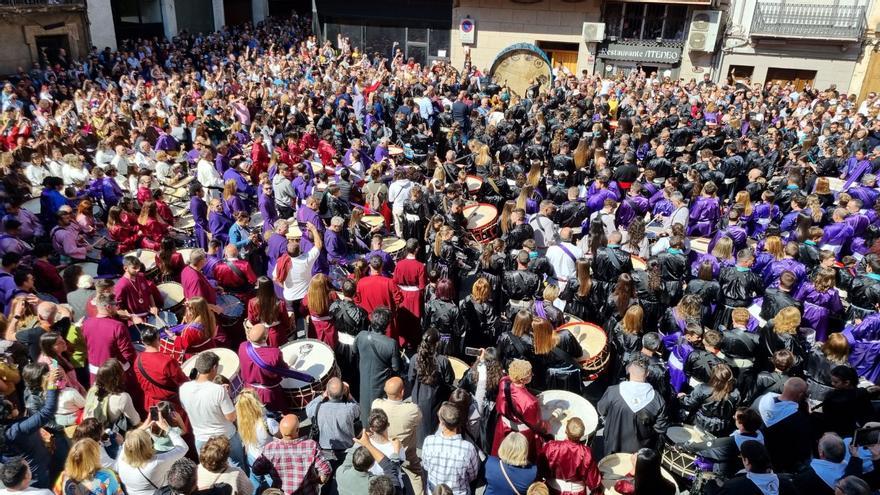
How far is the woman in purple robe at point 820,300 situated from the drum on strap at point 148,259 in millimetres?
8742

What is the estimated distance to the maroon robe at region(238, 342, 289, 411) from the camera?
17.9 feet

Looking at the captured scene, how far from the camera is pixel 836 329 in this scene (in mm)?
7965

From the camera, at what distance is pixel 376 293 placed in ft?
23.0

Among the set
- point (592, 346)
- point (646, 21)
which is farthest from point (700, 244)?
point (646, 21)

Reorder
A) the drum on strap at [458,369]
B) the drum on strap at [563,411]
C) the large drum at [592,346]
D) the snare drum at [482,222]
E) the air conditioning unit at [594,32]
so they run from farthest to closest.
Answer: the air conditioning unit at [594,32]
the snare drum at [482,222]
the large drum at [592,346]
the drum on strap at [458,369]
the drum on strap at [563,411]

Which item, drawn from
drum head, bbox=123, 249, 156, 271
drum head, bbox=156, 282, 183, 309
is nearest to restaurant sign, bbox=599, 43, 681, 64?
drum head, bbox=123, 249, 156, 271

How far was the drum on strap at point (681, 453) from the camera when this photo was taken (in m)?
5.09

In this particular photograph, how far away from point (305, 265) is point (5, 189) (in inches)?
218

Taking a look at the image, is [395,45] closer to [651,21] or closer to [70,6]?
[651,21]

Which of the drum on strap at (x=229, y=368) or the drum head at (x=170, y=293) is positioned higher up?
the drum head at (x=170, y=293)

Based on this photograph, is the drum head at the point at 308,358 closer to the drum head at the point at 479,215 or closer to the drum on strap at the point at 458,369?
the drum on strap at the point at 458,369

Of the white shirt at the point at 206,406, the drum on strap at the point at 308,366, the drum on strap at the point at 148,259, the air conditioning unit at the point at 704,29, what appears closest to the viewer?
the white shirt at the point at 206,406

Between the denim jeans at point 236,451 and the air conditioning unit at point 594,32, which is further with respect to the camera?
the air conditioning unit at point 594,32

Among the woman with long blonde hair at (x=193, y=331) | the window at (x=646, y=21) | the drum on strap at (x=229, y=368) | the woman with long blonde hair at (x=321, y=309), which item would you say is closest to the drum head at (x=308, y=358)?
the woman with long blonde hair at (x=321, y=309)
